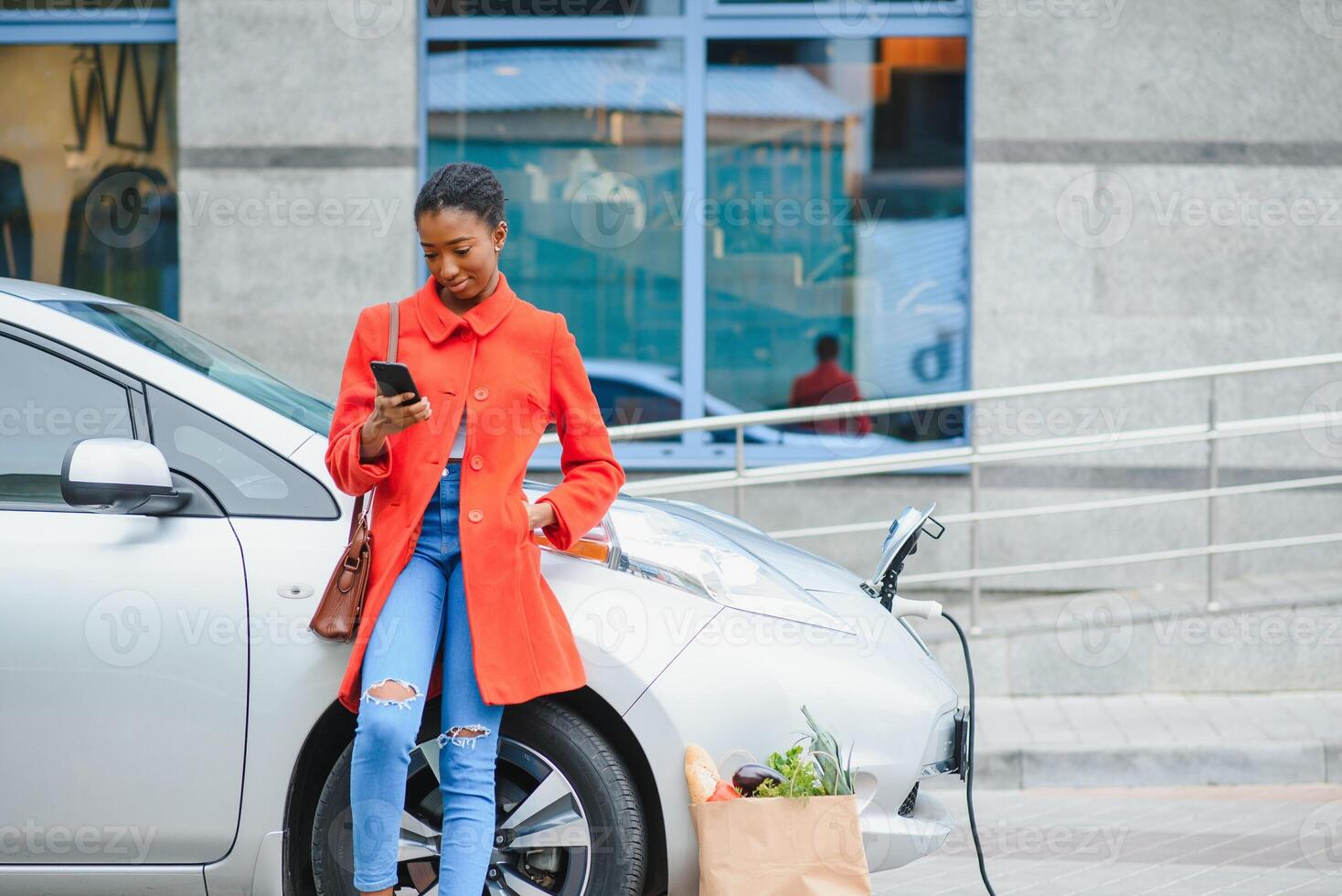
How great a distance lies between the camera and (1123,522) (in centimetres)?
798

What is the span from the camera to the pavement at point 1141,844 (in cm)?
448

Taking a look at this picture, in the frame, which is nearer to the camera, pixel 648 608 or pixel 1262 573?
pixel 648 608

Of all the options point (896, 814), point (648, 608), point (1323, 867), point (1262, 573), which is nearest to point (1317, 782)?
point (1323, 867)

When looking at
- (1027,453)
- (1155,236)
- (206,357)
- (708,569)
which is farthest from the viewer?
(1155,236)

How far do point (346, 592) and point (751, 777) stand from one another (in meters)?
1.01

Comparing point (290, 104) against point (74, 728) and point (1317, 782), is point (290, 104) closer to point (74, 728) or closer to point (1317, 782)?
point (74, 728)

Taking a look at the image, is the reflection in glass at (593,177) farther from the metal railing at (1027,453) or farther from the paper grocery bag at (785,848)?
the paper grocery bag at (785,848)

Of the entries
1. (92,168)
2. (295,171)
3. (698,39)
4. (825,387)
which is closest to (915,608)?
(825,387)

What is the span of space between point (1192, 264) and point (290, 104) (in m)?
5.24

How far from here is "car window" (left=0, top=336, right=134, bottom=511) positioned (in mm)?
3473

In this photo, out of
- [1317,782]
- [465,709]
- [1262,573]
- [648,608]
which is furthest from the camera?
[1262,573]

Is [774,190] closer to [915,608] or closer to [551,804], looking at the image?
[915,608]

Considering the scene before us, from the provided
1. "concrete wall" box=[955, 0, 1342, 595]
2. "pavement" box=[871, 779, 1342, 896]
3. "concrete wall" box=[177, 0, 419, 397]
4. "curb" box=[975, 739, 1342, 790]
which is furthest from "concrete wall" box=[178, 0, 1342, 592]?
"concrete wall" box=[177, 0, 419, 397]

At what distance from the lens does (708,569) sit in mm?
3621
